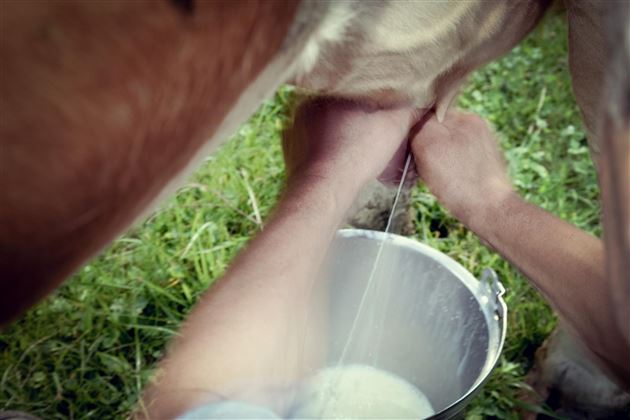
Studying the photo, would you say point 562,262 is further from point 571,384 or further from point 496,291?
point 571,384

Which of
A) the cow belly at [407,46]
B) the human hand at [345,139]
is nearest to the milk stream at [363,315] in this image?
the human hand at [345,139]

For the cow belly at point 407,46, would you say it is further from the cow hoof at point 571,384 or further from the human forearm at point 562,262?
the cow hoof at point 571,384

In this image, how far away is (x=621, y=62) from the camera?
516 mm

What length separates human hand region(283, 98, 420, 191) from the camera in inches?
52.2

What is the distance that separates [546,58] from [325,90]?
4.41 feet

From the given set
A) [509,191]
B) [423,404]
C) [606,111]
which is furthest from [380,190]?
[606,111]

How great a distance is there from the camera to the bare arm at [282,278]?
1.00 metres

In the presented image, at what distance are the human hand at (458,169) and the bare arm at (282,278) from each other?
0.24ft

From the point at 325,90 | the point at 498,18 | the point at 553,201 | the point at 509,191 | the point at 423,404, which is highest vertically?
the point at 498,18

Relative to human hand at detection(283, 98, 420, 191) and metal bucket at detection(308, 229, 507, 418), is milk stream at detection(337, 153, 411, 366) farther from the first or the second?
human hand at detection(283, 98, 420, 191)

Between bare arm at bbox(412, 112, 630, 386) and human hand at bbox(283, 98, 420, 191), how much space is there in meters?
0.10

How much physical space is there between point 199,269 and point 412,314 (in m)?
0.39

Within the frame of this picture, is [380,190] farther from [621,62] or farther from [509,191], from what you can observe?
[621,62]

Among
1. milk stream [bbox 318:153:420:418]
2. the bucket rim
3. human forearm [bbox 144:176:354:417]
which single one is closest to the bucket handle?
the bucket rim
